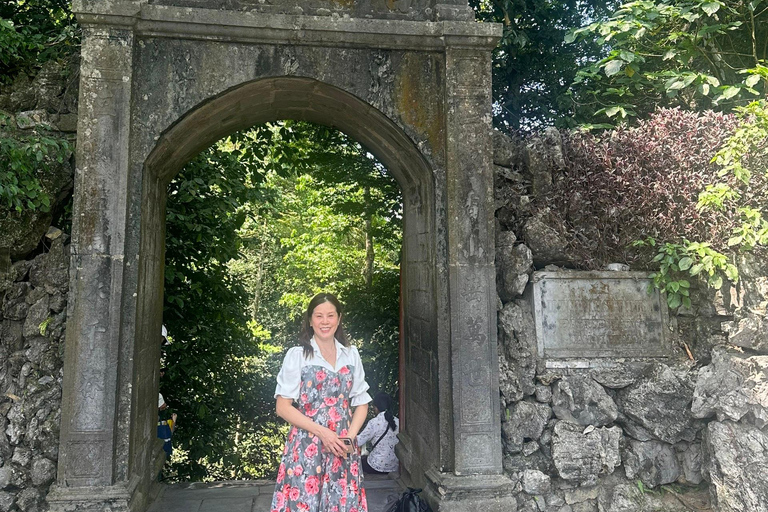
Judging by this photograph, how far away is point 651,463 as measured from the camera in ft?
12.7

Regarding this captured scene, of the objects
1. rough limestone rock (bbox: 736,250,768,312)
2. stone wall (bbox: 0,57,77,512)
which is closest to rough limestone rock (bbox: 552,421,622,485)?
rough limestone rock (bbox: 736,250,768,312)

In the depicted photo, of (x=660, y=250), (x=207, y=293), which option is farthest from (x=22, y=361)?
(x=660, y=250)

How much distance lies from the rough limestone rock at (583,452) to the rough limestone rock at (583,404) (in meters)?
0.08

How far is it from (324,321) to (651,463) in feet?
9.50

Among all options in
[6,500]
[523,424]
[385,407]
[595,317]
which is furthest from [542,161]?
[6,500]

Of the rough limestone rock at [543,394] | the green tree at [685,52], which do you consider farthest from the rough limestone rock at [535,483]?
the green tree at [685,52]

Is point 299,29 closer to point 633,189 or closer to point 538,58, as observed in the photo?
point 633,189

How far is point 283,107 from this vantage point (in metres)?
4.20

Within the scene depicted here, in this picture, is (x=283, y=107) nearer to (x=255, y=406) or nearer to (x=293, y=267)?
(x=255, y=406)

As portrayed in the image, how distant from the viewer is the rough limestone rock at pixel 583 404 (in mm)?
3893

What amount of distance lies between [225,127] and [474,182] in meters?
2.13

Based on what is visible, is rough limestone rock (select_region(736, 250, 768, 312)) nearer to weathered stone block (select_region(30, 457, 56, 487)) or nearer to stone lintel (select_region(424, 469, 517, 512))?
stone lintel (select_region(424, 469, 517, 512))

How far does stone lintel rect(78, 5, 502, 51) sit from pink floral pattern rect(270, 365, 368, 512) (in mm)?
2329

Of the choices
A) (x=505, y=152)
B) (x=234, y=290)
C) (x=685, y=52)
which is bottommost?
(x=234, y=290)
